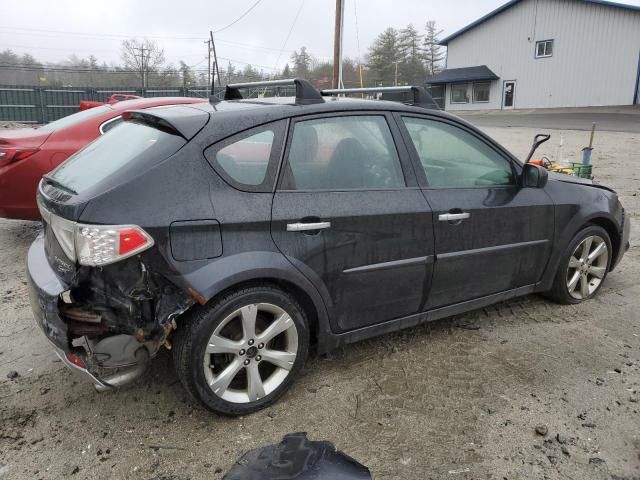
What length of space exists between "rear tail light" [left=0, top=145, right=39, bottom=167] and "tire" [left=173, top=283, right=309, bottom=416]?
3.55 meters

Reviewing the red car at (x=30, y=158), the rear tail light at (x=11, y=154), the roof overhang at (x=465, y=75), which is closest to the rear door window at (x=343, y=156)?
the red car at (x=30, y=158)

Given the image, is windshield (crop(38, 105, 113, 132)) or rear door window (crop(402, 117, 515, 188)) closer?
rear door window (crop(402, 117, 515, 188))

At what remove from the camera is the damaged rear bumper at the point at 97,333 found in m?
2.53

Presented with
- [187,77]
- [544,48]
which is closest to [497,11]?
[544,48]

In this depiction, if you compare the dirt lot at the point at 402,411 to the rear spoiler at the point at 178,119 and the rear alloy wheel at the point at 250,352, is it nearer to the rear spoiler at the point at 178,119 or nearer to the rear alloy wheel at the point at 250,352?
the rear alloy wheel at the point at 250,352

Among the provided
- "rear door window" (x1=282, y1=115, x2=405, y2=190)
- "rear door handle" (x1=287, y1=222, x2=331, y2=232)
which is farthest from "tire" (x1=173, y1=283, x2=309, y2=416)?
"rear door window" (x1=282, y1=115, x2=405, y2=190)

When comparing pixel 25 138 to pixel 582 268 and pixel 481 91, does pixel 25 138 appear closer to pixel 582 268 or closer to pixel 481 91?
pixel 582 268

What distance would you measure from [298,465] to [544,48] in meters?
44.0

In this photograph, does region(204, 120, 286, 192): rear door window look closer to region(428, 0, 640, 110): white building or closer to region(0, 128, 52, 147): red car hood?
region(0, 128, 52, 147): red car hood

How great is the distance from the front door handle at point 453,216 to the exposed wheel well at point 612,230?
147 centimetres

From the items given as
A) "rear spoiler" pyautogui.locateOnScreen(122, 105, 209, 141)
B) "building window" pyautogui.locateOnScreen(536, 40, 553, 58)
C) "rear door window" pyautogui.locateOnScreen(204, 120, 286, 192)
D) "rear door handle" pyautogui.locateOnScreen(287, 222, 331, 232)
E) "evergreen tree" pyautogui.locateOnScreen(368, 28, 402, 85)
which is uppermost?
"evergreen tree" pyautogui.locateOnScreen(368, 28, 402, 85)

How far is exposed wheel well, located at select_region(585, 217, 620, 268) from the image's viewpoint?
426 centimetres

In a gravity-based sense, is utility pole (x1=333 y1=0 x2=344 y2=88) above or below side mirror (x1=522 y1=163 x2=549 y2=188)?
above

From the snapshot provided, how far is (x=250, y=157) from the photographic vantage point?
2.79 metres
